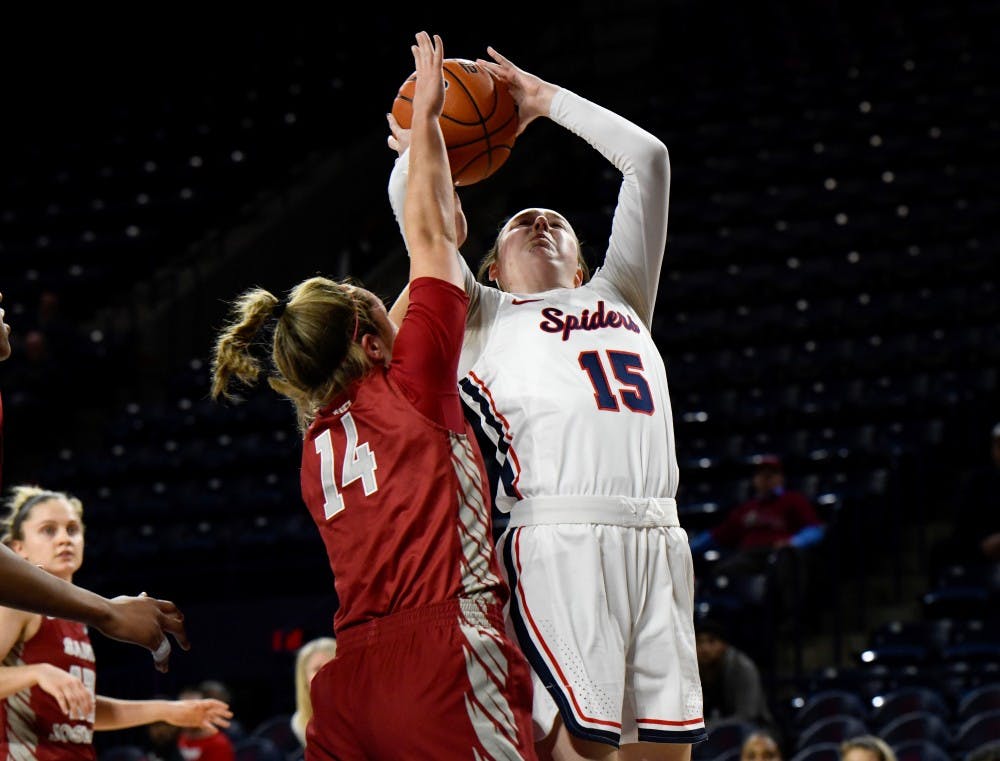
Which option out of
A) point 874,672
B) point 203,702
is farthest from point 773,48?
point 203,702

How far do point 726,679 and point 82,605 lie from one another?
5018 millimetres

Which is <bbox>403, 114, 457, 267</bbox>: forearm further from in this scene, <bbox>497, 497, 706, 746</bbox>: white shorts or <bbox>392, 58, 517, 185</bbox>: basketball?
<bbox>497, 497, 706, 746</bbox>: white shorts

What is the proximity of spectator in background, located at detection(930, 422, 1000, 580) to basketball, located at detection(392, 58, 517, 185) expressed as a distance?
5.06 m

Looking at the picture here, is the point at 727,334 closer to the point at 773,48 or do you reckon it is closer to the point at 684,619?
the point at 773,48

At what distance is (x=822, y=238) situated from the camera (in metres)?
11.9

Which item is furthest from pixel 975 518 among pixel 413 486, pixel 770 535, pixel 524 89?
pixel 413 486

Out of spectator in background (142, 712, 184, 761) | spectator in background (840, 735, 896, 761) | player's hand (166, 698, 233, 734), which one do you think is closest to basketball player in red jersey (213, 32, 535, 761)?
player's hand (166, 698, 233, 734)

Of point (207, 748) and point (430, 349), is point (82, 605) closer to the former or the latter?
point (430, 349)

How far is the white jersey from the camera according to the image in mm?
A: 3512

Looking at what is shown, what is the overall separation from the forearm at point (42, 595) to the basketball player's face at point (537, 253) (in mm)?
1588

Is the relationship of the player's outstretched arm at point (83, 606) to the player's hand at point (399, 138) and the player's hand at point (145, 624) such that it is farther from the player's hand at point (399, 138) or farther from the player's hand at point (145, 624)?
the player's hand at point (399, 138)

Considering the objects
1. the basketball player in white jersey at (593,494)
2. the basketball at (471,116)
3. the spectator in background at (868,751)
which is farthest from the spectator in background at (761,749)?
the basketball at (471,116)

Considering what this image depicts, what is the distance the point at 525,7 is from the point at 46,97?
5.38 m

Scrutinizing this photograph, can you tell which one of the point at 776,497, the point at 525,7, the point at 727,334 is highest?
the point at 525,7
